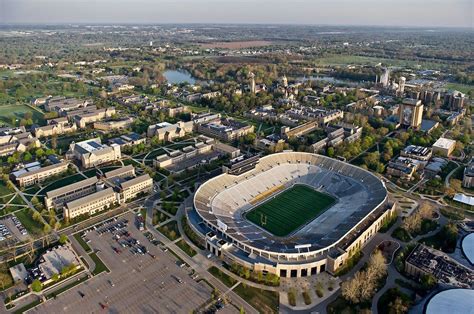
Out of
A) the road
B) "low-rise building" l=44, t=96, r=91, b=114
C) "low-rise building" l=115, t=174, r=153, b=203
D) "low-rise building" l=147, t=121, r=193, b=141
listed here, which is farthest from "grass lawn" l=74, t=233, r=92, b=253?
"low-rise building" l=44, t=96, r=91, b=114

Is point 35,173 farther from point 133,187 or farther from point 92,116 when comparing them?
point 92,116

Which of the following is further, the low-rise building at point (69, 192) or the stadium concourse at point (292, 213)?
the low-rise building at point (69, 192)

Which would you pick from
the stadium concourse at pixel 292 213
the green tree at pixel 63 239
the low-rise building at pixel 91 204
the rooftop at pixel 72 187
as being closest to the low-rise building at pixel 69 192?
the rooftop at pixel 72 187

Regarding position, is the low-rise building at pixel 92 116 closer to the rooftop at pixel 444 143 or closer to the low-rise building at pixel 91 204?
the low-rise building at pixel 91 204

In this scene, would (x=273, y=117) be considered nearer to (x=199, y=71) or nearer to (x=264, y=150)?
(x=264, y=150)

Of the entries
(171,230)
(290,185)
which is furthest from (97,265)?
(290,185)

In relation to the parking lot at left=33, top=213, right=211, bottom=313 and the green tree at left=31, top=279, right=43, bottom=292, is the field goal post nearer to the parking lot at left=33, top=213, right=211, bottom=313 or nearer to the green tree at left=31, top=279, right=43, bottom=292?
the parking lot at left=33, top=213, right=211, bottom=313
